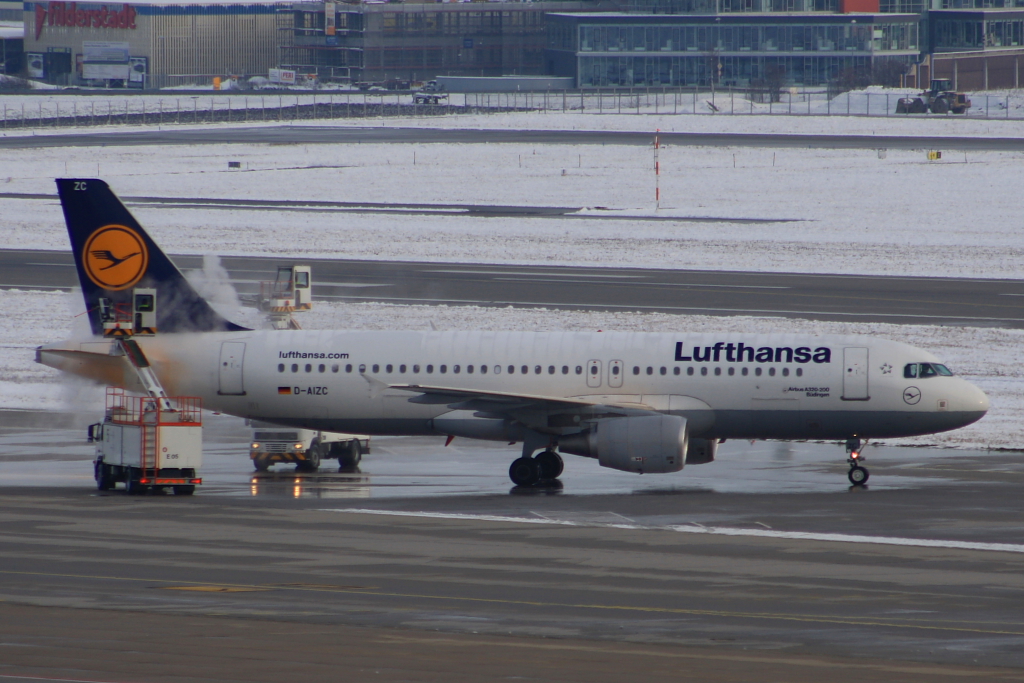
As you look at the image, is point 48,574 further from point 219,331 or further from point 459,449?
point 459,449

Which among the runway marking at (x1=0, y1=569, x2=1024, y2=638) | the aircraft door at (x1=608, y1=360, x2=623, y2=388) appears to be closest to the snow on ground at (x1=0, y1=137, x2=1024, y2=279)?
the aircraft door at (x1=608, y1=360, x2=623, y2=388)

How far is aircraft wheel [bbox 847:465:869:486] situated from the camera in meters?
38.9

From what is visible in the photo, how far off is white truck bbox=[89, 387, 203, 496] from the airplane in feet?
10.2

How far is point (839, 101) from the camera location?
170 meters

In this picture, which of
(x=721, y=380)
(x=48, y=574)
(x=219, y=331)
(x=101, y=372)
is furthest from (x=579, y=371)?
(x=48, y=574)

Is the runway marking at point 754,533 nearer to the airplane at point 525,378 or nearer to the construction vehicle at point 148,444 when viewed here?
the airplane at point 525,378

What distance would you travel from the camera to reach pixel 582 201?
324 feet

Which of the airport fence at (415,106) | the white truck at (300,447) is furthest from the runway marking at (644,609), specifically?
the airport fence at (415,106)

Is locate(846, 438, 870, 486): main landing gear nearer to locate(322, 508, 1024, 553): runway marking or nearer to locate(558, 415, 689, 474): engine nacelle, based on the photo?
locate(558, 415, 689, 474): engine nacelle

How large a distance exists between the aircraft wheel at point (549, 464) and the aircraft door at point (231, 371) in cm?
868

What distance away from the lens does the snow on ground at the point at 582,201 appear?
261 ft

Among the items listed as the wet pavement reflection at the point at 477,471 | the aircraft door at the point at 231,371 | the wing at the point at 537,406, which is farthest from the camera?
the aircraft door at the point at 231,371

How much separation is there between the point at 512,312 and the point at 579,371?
22.3 metres

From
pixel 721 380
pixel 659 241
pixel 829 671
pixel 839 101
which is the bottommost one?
pixel 829 671
